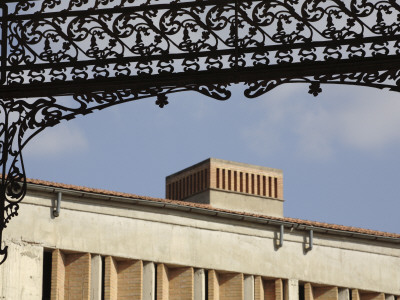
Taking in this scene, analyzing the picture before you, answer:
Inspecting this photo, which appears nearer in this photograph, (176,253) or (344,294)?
(176,253)

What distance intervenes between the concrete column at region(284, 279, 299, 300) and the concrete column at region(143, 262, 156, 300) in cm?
380

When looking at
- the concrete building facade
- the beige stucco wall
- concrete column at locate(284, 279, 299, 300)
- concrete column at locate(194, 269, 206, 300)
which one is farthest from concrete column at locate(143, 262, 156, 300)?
concrete column at locate(284, 279, 299, 300)

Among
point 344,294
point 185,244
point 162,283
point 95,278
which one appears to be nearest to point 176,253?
point 185,244

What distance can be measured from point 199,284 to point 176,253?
3.45 ft

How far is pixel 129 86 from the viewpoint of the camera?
34.7 feet

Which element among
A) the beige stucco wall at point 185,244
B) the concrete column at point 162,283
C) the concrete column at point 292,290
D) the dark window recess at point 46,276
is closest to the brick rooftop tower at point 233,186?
the beige stucco wall at point 185,244

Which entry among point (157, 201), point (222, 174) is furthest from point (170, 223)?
point (222, 174)

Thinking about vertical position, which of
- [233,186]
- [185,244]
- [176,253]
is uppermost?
[233,186]

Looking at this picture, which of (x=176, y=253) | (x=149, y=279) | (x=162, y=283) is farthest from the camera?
(x=176, y=253)

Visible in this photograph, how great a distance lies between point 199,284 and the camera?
112ft

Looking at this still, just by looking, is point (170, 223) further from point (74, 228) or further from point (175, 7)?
point (175, 7)

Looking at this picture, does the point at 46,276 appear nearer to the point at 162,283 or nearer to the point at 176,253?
the point at 162,283

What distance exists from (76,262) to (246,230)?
492 centimetres

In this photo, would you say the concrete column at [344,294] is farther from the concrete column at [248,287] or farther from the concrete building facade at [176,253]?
the concrete column at [248,287]
